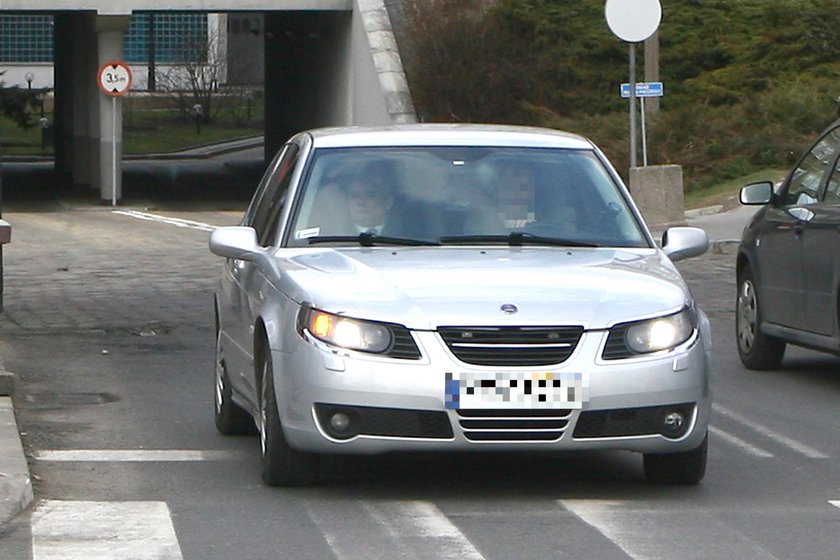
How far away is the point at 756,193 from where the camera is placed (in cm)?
1241

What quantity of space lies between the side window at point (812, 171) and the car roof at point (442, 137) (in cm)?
327

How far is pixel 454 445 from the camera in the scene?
771cm

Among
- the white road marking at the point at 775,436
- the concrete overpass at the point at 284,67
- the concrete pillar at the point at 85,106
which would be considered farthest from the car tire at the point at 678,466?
the concrete pillar at the point at 85,106

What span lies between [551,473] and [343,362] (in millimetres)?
1477

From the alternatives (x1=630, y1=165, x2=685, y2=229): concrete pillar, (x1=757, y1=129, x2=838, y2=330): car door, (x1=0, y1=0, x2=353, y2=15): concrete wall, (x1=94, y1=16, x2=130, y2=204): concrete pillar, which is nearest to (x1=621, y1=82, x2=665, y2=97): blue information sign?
(x1=630, y1=165, x2=685, y2=229): concrete pillar

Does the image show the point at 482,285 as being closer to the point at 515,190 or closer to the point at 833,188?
the point at 515,190

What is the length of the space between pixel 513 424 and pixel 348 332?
75 centimetres

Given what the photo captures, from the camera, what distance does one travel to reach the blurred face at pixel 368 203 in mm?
8789

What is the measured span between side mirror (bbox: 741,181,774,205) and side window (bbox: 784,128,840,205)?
198mm

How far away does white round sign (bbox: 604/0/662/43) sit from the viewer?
2369 centimetres

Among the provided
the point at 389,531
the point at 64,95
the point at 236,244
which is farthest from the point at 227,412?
the point at 64,95

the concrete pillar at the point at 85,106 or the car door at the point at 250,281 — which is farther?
the concrete pillar at the point at 85,106

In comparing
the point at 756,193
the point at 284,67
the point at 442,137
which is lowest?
the point at 756,193

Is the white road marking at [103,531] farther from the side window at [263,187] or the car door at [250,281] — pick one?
the side window at [263,187]
